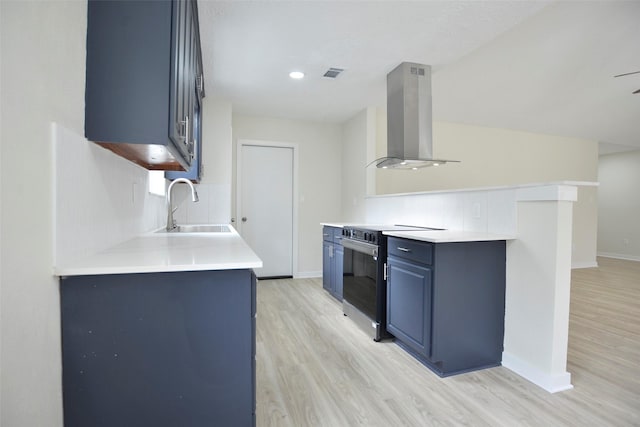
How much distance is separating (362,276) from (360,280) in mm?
56

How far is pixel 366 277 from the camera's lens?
9.38 ft

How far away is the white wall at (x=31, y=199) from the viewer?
0.78 meters

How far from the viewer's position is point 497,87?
3986 mm

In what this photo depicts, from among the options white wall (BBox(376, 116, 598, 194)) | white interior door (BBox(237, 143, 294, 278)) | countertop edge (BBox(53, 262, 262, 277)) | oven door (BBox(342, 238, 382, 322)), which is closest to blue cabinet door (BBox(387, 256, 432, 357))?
oven door (BBox(342, 238, 382, 322))

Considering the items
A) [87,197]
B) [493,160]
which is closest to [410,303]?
[87,197]

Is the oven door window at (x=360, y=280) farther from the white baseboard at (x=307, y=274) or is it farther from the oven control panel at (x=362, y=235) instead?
the white baseboard at (x=307, y=274)

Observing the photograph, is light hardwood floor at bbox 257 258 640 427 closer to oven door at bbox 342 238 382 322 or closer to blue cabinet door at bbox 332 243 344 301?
oven door at bbox 342 238 382 322

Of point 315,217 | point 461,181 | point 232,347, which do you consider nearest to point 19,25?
point 232,347

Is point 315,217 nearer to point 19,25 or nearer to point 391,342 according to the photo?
point 391,342

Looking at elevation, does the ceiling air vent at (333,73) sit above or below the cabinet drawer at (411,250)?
above

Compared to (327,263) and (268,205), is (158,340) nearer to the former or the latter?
(327,263)

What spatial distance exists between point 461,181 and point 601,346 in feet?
9.86

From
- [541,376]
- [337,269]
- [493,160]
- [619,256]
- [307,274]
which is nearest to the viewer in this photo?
[541,376]

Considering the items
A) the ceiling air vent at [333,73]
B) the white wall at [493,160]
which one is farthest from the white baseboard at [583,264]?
the ceiling air vent at [333,73]
